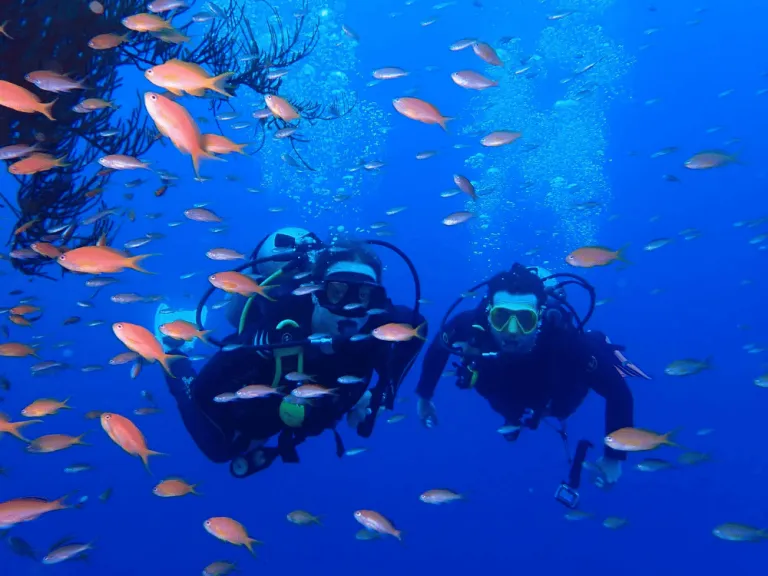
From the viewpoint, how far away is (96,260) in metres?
3.71

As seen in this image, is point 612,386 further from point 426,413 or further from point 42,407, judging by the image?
point 42,407

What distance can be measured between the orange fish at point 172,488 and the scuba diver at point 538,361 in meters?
2.82

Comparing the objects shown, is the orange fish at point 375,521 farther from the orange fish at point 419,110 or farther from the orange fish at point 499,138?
the orange fish at point 499,138

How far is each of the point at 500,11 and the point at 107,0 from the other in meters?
42.0

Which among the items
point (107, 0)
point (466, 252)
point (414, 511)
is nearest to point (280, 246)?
point (107, 0)

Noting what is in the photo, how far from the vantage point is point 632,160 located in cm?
4969

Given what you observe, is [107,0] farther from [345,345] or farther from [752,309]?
[752,309]

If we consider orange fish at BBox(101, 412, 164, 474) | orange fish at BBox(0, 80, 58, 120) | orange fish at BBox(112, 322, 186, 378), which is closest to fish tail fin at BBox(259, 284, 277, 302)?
orange fish at BBox(112, 322, 186, 378)

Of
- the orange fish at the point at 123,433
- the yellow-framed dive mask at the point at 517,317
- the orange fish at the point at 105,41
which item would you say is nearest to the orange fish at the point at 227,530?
the orange fish at the point at 123,433

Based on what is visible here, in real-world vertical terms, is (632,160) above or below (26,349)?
above

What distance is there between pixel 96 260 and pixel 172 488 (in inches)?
88.6

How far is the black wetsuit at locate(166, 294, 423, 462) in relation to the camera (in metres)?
4.31

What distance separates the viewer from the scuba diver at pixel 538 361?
17.7 feet

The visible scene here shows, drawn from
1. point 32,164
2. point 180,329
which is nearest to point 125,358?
point 180,329
